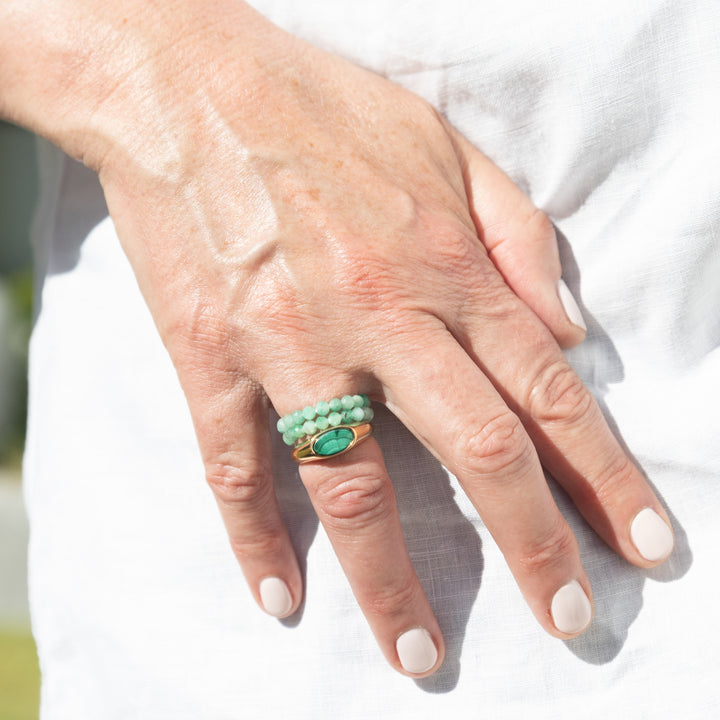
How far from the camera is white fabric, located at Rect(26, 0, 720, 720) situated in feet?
2.74

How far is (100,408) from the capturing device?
1025 millimetres

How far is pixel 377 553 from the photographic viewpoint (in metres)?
0.82

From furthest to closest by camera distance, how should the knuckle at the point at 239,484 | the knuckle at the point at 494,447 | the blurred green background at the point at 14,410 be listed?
the blurred green background at the point at 14,410 < the knuckle at the point at 239,484 < the knuckle at the point at 494,447

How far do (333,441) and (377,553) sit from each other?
14 cm

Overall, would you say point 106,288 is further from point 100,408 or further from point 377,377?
point 377,377

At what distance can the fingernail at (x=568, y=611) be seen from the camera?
803mm

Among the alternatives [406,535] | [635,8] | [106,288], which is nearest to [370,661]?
[406,535]

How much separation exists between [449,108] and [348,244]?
28 cm

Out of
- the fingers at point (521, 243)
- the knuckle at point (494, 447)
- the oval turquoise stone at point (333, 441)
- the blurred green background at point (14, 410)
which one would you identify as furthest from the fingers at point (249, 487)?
the blurred green background at point (14, 410)

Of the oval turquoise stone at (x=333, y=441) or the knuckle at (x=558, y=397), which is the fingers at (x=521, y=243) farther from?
the oval turquoise stone at (x=333, y=441)

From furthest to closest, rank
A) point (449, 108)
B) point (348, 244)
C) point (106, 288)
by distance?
point (106, 288) < point (449, 108) < point (348, 244)

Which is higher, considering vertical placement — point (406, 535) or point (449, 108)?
point (449, 108)

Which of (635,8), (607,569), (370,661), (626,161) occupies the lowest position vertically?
(370,661)

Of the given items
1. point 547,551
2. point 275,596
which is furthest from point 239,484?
point 547,551
